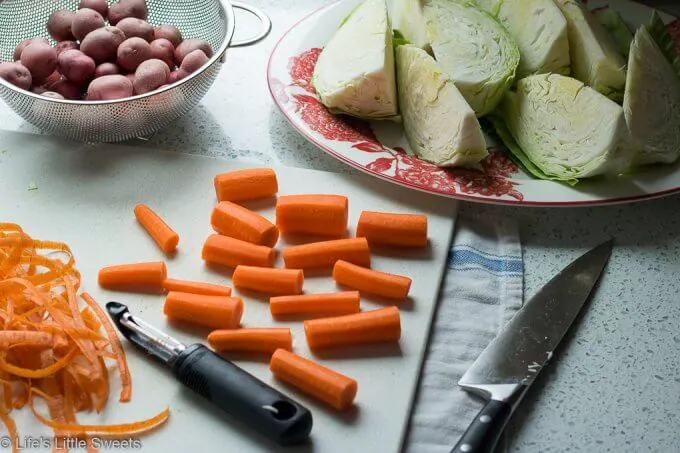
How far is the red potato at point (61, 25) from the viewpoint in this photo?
1.92 meters

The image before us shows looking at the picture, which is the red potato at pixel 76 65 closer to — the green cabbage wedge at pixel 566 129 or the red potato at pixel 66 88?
the red potato at pixel 66 88

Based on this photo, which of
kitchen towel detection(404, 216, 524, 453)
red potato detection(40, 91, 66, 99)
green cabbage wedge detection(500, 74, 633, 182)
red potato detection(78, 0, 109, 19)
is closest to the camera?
kitchen towel detection(404, 216, 524, 453)

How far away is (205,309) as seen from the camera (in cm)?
136

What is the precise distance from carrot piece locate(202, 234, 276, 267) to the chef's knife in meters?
0.46

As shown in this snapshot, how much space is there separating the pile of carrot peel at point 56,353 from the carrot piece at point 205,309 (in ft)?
0.38

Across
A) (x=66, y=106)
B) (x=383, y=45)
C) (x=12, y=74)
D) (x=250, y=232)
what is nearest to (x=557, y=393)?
(x=250, y=232)

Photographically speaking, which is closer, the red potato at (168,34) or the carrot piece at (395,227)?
the carrot piece at (395,227)

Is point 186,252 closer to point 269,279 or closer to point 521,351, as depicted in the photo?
point 269,279

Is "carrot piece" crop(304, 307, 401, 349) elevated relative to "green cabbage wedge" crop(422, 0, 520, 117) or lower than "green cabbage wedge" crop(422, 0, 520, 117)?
lower

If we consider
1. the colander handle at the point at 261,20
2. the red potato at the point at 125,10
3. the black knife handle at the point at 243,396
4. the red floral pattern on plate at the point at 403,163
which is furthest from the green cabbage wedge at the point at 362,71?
the black knife handle at the point at 243,396

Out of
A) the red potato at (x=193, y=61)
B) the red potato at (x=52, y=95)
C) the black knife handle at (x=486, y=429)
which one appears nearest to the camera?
the black knife handle at (x=486, y=429)

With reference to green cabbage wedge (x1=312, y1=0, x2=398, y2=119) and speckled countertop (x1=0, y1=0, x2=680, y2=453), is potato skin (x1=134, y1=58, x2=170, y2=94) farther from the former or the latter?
green cabbage wedge (x1=312, y1=0, x2=398, y2=119)

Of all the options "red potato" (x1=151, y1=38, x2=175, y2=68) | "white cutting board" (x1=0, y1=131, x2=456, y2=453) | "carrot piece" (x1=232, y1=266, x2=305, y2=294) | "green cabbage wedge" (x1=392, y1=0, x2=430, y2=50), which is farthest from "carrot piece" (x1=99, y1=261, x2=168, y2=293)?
"green cabbage wedge" (x1=392, y1=0, x2=430, y2=50)

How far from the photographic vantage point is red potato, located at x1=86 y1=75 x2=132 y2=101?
5.67ft
